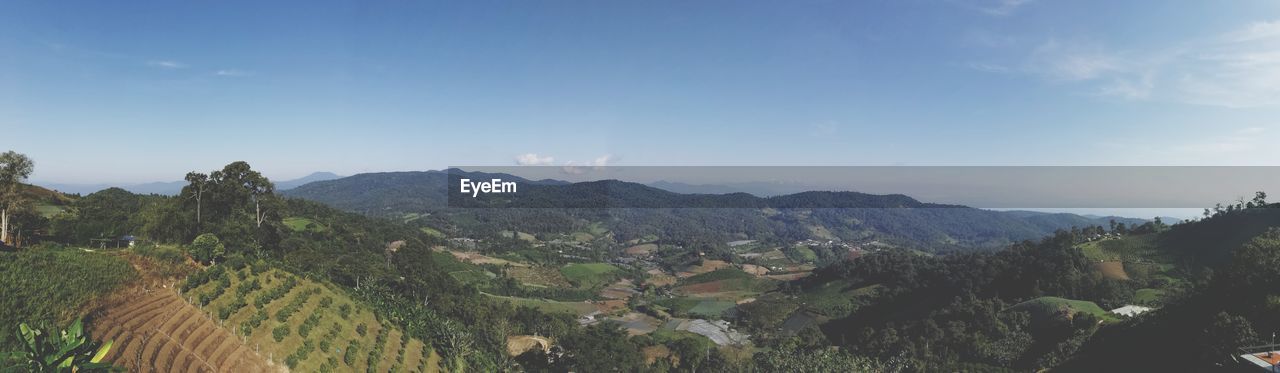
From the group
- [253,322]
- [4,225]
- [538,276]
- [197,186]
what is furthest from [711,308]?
[4,225]

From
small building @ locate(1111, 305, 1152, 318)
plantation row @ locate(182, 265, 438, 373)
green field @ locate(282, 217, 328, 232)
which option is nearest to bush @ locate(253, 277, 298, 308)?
plantation row @ locate(182, 265, 438, 373)

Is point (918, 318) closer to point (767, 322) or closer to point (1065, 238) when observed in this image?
point (767, 322)

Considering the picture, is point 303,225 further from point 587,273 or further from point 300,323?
point 587,273

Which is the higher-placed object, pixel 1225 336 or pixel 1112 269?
pixel 1225 336

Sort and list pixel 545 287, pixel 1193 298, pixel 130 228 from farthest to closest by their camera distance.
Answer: pixel 545 287, pixel 1193 298, pixel 130 228

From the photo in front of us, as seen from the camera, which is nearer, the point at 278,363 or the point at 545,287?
the point at 278,363

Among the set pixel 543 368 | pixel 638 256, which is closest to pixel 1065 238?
pixel 543 368

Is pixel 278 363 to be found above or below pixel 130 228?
below
